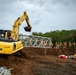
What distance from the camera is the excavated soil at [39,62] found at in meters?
15.3

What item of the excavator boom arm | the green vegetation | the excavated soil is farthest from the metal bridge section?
the green vegetation

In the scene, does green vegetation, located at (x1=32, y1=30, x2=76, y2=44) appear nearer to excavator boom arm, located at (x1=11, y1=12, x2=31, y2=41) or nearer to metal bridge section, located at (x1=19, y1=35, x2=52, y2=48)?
metal bridge section, located at (x1=19, y1=35, x2=52, y2=48)

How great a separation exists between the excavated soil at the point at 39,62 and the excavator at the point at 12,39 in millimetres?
945

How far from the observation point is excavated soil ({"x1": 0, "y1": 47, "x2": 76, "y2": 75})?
15.3 meters

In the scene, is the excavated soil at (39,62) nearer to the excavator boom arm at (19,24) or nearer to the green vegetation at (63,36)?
the excavator boom arm at (19,24)

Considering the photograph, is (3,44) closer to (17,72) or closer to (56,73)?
(17,72)

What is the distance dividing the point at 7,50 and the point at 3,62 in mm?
1568

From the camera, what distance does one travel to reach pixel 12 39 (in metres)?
17.2

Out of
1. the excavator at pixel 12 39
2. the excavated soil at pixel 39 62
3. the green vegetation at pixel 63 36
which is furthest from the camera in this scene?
the green vegetation at pixel 63 36

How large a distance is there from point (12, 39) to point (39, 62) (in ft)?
12.8

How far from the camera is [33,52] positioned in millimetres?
28500

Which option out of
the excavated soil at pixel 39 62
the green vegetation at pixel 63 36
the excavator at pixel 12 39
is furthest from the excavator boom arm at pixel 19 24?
the green vegetation at pixel 63 36

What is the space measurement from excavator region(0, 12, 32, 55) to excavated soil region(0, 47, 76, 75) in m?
0.95

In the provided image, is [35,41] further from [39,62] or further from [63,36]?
[63,36]
